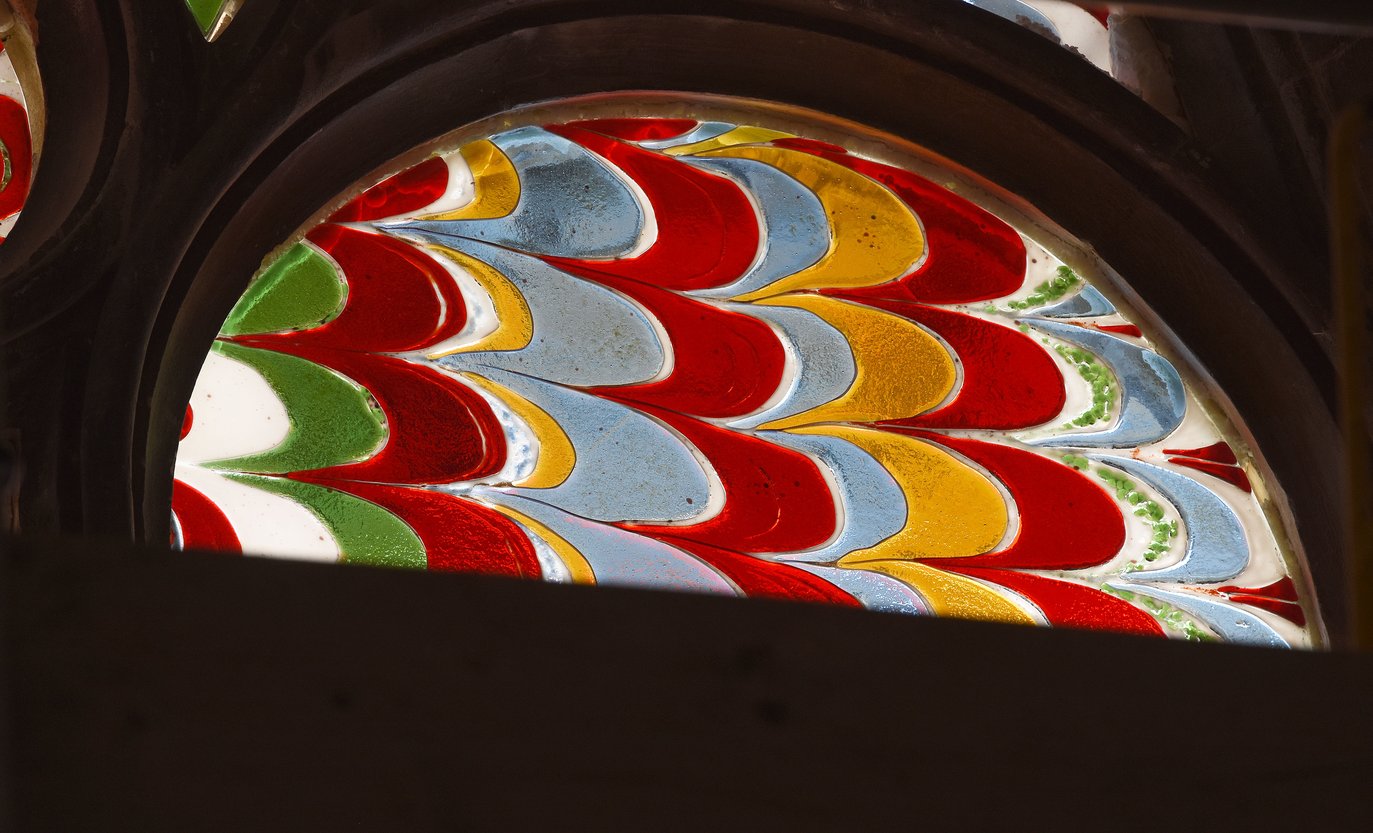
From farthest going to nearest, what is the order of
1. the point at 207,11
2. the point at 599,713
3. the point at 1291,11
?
1. the point at 207,11
2. the point at 1291,11
3. the point at 599,713

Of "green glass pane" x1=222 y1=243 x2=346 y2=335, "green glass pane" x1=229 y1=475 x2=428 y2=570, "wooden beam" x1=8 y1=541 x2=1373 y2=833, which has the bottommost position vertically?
"wooden beam" x1=8 y1=541 x2=1373 y2=833

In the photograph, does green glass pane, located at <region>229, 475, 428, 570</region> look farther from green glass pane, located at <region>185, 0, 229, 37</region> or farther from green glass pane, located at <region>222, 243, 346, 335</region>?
green glass pane, located at <region>185, 0, 229, 37</region>

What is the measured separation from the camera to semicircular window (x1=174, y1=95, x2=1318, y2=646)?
2176mm

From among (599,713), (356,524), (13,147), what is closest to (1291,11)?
(599,713)

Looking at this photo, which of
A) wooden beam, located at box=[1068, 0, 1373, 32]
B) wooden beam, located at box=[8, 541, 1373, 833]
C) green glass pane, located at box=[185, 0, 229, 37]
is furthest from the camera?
A: green glass pane, located at box=[185, 0, 229, 37]

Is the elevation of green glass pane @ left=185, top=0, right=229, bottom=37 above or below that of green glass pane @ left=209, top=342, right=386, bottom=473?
above

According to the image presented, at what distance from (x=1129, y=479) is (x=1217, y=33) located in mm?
974

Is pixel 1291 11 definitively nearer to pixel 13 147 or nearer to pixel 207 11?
pixel 207 11

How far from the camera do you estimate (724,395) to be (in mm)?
2316

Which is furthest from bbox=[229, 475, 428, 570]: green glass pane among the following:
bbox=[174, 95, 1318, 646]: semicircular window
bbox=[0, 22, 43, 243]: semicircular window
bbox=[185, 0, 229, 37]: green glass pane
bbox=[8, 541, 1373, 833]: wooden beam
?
bbox=[8, 541, 1373, 833]: wooden beam

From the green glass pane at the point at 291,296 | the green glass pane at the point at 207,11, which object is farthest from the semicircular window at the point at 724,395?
the green glass pane at the point at 207,11

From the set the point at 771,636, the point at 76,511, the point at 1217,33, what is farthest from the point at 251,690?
the point at 1217,33

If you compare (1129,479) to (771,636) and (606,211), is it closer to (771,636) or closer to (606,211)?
(606,211)

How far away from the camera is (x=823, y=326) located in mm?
2354
